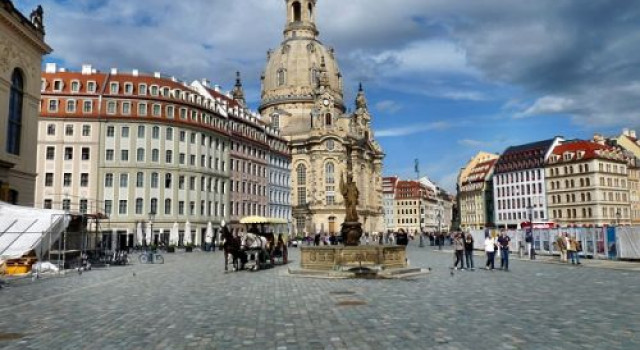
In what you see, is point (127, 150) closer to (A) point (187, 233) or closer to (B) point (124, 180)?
(B) point (124, 180)

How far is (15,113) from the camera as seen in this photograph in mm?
35188

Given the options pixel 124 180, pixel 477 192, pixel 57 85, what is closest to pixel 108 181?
pixel 124 180

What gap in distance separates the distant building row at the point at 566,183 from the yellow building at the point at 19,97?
75.8 metres

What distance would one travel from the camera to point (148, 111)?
2608 inches

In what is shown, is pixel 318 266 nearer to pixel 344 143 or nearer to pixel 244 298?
pixel 244 298

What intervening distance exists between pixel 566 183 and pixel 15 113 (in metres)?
96.9

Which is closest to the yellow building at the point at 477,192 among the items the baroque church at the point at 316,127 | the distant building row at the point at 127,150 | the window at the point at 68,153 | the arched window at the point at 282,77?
the baroque church at the point at 316,127

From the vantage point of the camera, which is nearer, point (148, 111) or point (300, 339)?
point (300, 339)

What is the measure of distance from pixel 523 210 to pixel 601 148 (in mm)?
19062

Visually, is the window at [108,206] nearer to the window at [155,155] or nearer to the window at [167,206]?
the window at [167,206]

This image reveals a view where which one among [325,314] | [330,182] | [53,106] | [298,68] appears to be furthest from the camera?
[298,68]

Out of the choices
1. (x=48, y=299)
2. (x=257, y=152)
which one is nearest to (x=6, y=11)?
(x=48, y=299)

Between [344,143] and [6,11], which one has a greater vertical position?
[344,143]

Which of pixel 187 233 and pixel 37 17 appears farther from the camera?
pixel 187 233
